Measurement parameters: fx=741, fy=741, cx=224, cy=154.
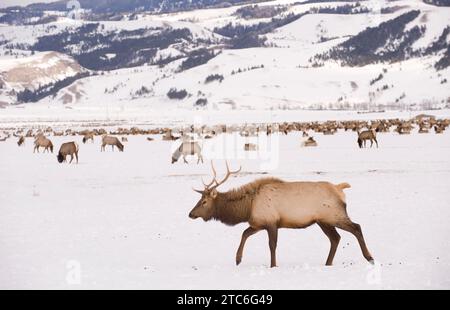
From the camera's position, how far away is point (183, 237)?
12250 mm

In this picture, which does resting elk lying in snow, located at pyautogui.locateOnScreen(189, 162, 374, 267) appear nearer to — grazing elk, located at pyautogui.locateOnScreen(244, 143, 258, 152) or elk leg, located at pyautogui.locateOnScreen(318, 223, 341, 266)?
elk leg, located at pyautogui.locateOnScreen(318, 223, 341, 266)

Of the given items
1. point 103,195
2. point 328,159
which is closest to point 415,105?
point 328,159

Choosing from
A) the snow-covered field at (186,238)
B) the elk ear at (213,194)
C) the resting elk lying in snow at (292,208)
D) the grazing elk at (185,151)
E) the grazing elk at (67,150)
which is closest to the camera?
the snow-covered field at (186,238)

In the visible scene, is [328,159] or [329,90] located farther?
[329,90]

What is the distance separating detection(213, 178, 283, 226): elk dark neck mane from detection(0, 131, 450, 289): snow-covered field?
2.13 ft

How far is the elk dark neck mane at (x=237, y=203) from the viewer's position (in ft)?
31.5

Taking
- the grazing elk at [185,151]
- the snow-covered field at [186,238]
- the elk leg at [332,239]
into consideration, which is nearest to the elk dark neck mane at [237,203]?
the snow-covered field at [186,238]

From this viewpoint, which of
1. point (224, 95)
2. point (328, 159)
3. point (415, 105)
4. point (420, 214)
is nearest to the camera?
point (420, 214)

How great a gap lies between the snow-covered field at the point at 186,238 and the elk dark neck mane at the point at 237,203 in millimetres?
648

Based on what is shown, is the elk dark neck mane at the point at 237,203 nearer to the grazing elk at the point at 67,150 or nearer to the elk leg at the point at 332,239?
the elk leg at the point at 332,239

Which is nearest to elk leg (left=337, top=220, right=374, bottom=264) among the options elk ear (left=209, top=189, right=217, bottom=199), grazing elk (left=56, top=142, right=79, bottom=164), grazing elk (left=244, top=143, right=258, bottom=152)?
elk ear (left=209, top=189, right=217, bottom=199)

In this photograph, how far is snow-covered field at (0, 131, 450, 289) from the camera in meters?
8.96

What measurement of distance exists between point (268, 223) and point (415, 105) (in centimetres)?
15999
